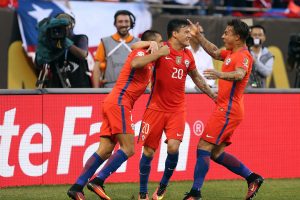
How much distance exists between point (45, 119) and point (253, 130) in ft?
10.9

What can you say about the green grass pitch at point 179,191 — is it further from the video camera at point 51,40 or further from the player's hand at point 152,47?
the video camera at point 51,40

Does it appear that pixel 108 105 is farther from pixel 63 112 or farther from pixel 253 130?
pixel 253 130

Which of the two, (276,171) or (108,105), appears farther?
(276,171)

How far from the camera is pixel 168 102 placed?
10.4m

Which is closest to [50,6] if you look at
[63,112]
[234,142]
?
[63,112]

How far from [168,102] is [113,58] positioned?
3.07 meters

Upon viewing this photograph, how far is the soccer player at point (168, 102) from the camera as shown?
409 inches

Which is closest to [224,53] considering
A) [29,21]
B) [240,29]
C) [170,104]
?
[240,29]

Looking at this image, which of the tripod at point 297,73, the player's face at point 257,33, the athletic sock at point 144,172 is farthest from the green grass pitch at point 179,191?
the tripod at point 297,73

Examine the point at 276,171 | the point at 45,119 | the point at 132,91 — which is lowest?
Answer: the point at 276,171

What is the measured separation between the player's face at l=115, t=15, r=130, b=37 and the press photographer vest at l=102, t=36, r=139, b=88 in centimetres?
19

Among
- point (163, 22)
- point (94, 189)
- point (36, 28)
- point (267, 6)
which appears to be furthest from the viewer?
point (267, 6)

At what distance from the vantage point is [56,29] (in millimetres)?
12844

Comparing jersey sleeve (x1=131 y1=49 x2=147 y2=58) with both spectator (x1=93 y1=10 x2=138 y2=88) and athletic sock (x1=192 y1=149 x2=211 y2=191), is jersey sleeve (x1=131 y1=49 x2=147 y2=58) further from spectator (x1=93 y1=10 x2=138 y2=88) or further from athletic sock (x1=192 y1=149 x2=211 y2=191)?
spectator (x1=93 y1=10 x2=138 y2=88)
